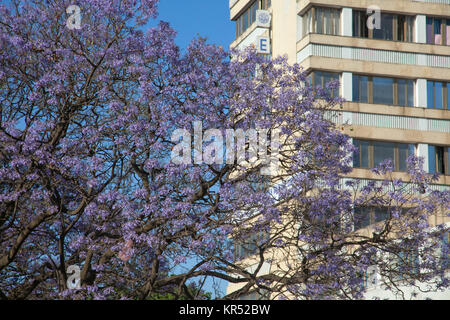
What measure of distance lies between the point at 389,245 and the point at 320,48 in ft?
90.8

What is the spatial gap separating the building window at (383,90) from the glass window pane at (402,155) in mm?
2341

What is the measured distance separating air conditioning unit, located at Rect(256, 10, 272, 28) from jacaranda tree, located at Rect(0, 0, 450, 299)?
98.2ft

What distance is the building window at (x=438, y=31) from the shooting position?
149ft

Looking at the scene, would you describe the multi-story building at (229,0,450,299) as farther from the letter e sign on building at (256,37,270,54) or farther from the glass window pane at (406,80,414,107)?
the letter e sign on building at (256,37,270,54)

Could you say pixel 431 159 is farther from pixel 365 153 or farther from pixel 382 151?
pixel 365 153

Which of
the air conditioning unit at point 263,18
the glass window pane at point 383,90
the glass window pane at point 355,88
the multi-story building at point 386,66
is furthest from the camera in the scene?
the air conditioning unit at point 263,18

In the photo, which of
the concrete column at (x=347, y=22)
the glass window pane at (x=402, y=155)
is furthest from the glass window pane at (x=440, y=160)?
the concrete column at (x=347, y=22)

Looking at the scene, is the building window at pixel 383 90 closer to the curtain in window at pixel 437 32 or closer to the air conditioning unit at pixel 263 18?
the curtain in window at pixel 437 32

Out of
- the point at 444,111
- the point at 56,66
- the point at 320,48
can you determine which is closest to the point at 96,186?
the point at 56,66

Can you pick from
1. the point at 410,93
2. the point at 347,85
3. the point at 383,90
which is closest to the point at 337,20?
the point at 347,85

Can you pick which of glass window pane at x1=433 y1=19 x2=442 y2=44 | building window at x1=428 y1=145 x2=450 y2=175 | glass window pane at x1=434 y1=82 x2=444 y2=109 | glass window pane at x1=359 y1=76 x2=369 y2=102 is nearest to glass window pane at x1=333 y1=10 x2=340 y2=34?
glass window pane at x1=359 y1=76 x2=369 y2=102
